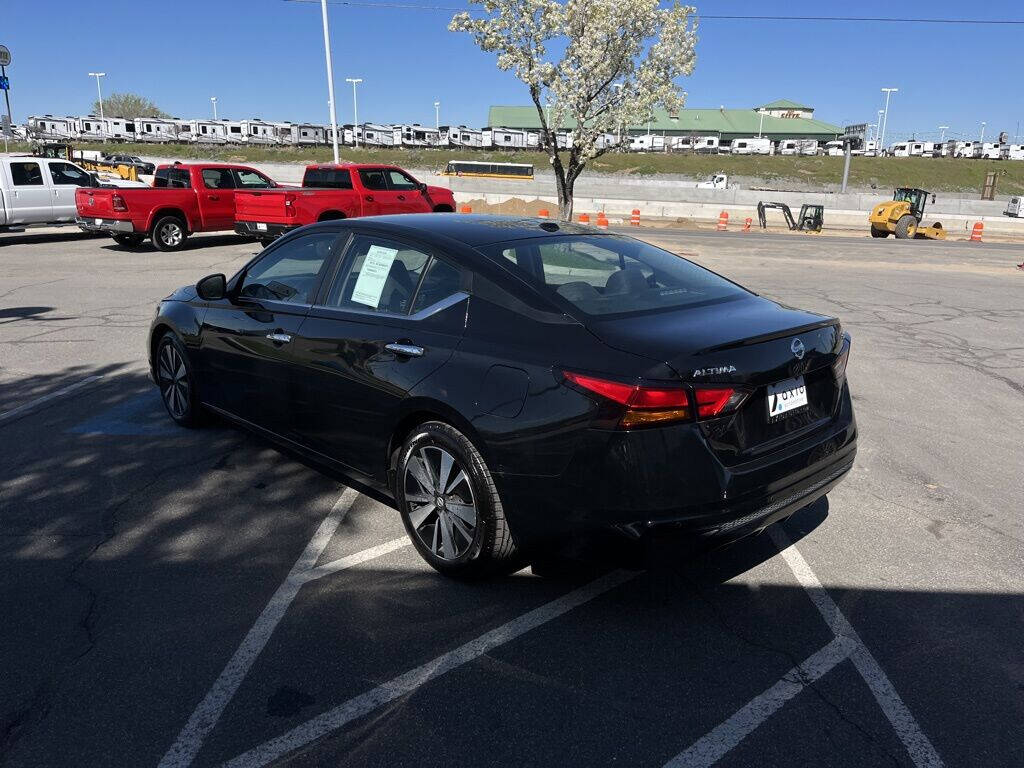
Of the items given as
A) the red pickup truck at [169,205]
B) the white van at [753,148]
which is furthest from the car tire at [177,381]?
the white van at [753,148]

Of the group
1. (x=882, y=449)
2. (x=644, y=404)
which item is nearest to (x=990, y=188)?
(x=882, y=449)

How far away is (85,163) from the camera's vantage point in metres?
35.4

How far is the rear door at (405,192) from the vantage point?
17828mm

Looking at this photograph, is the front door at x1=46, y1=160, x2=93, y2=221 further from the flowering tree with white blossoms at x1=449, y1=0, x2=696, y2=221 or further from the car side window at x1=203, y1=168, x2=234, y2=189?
the flowering tree with white blossoms at x1=449, y1=0, x2=696, y2=221

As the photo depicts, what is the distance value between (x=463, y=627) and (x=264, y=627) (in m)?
0.83

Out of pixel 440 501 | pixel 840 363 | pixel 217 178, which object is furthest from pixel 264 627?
pixel 217 178

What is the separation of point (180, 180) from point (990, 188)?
174ft

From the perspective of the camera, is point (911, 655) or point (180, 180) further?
point (180, 180)

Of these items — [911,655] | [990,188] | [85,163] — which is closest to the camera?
[911,655]

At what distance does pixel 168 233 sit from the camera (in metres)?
17.1

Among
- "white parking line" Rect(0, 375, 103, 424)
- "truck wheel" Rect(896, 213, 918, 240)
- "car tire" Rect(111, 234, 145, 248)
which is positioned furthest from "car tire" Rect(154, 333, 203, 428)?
"truck wheel" Rect(896, 213, 918, 240)

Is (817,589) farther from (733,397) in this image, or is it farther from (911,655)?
(733,397)

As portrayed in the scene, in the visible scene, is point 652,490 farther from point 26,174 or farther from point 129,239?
point 26,174

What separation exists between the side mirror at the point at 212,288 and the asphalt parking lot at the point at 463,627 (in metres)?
1.06
